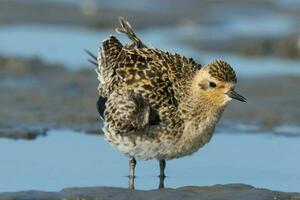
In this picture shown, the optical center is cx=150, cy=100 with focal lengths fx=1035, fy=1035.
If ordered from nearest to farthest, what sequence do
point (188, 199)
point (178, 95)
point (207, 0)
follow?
point (188, 199) → point (178, 95) → point (207, 0)

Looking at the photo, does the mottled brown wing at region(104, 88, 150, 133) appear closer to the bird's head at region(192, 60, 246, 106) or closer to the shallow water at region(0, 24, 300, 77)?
the bird's head at region(192, 60, 246, 106)

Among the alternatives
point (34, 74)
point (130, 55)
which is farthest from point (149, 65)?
point (34, 74)

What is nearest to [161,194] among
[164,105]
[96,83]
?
[164,105]

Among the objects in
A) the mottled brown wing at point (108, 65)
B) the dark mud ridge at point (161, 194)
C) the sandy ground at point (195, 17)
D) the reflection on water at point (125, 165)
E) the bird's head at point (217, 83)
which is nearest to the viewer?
the dark mud ridge at point (161, 194)

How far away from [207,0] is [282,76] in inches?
269

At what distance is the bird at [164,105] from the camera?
998 centimetres

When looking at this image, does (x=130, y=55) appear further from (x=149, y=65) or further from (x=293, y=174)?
(x=293, y=174)

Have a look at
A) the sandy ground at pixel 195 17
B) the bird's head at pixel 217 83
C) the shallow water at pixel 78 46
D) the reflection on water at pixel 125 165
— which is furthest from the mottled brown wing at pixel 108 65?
the sandy ground at pixel 195 17

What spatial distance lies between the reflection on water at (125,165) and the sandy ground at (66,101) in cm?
63

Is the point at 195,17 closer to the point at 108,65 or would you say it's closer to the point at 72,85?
the point at 72,85

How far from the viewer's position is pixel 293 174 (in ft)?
35.3

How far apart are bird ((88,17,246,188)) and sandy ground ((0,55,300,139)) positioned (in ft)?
7.94

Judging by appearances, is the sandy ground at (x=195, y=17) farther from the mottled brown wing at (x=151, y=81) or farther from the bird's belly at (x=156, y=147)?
the bird's belly at (x=156, y=147)

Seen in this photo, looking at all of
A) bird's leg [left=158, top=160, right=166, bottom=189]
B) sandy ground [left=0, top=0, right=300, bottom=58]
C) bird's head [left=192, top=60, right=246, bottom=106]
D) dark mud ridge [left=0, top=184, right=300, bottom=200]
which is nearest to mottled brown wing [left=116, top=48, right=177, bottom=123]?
bird's head [left=192, top=60, right=246, bottom=106]
